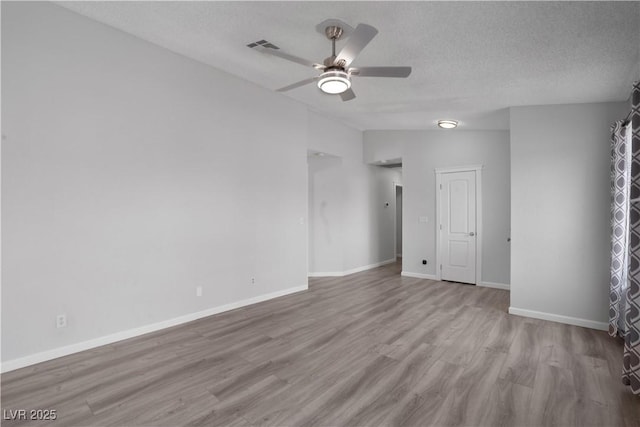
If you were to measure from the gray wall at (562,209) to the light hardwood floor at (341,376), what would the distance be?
424 mm

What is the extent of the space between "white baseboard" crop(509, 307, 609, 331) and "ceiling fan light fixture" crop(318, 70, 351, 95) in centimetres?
374

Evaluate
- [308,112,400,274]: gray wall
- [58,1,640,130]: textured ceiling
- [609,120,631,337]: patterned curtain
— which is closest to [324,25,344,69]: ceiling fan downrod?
[58,1,640,130]: textured ceiling

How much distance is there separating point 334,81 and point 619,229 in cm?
348

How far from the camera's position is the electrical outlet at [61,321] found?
2.92 metres

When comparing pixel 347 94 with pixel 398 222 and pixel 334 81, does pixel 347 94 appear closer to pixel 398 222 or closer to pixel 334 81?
pixel 334 81

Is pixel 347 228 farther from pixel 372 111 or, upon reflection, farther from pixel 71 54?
pixel 71 54

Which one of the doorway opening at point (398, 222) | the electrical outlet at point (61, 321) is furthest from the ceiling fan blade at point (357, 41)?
the doorway opening at point (398, 222)

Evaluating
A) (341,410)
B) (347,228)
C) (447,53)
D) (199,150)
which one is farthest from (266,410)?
(347,228)

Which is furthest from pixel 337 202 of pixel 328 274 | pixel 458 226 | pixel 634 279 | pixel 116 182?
pixel 634 279

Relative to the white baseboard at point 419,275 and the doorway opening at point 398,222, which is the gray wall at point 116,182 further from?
the doorway opening at point 398,222

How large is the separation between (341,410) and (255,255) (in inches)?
114

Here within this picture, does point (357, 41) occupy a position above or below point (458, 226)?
above

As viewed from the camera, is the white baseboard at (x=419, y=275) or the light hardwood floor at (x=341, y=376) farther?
the white baseboard at (x=419, y=275)

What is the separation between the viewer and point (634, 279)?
8.16 feet
